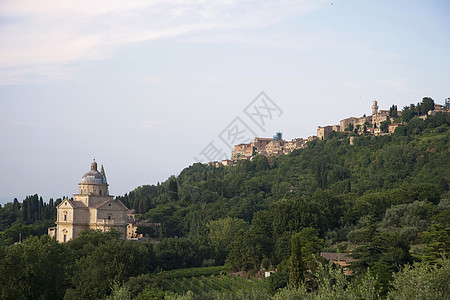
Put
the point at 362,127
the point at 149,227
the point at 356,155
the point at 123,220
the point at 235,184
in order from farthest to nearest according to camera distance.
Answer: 1. the point at 362,127
2. the point at 356,155
3. the point at 235,184
4. the point at 149,227
5. the point at 123,220

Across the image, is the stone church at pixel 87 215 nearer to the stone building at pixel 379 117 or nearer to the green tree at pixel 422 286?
the green tree at pixel 422 286

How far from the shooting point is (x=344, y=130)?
4291 inches

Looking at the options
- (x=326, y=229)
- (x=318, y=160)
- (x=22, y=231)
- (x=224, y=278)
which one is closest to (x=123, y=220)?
(x=224, y=278)

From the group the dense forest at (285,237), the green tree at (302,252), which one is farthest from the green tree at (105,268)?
the green tree at (302,252)

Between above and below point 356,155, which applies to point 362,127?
above

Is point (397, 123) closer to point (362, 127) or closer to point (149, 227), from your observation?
point (362, 127)

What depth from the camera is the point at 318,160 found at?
298ft

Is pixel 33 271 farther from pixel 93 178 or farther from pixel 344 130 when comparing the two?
pixel 344 130

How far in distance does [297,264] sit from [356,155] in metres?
59.4

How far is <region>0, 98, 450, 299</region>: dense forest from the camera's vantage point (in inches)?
1096

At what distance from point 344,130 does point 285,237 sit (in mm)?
67372

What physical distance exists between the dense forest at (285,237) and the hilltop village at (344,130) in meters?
3.96

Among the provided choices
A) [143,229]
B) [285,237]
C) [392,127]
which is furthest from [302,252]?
[392,127]

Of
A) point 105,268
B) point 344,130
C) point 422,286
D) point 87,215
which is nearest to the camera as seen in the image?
point 422,286
